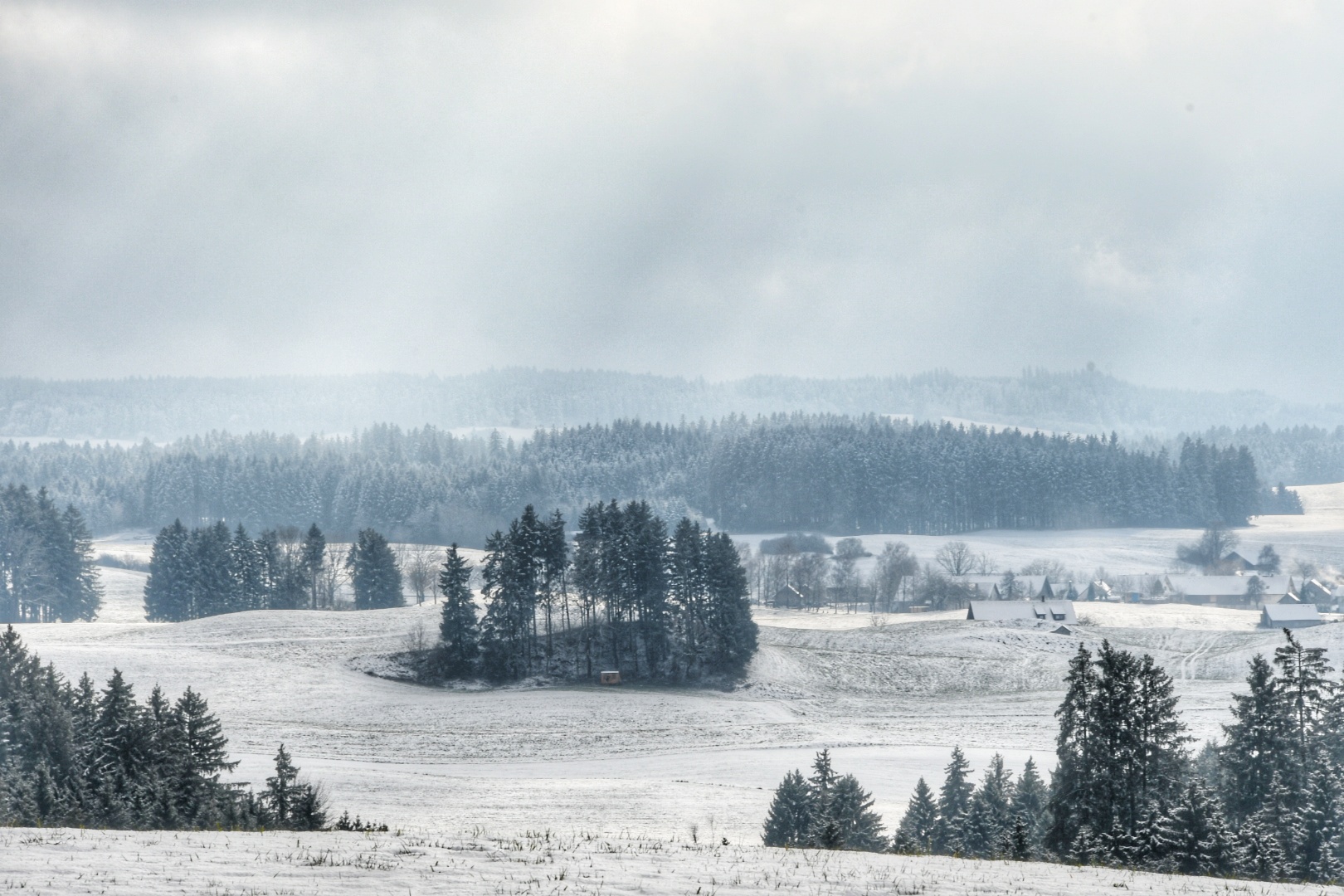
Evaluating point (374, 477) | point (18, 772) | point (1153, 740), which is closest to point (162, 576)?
point (374, 477)

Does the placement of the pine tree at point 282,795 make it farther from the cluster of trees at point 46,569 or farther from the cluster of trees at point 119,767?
the cluster of trees at point 46,569

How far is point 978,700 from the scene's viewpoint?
75.2 meters

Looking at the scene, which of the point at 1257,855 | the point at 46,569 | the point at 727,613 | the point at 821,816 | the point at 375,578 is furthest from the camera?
the point at 46,569

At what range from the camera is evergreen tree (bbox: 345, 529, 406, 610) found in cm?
11544

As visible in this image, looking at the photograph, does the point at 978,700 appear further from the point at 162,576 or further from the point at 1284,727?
the point at 162,576

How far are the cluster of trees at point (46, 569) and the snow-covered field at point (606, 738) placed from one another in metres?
5.20

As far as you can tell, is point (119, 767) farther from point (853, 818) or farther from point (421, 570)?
point (421, 570)

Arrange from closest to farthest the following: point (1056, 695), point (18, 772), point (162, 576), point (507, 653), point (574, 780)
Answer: point (18, 772) → point (574, 780) → point (1056, 695) → point (507, 653) → point (162, 576)

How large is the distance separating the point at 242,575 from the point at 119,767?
3376 inches

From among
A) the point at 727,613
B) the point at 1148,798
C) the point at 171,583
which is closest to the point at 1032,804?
the point at 1148,798

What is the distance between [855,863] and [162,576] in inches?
4307

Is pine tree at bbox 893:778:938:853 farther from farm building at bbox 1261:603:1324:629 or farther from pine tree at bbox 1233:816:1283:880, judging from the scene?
farm building at bbox 1261:603:1324:629

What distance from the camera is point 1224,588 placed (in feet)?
439

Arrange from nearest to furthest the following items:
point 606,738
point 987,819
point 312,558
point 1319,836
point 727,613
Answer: point 1319,836, point 987,819, point 606,738, point 727,613, point 312,558
